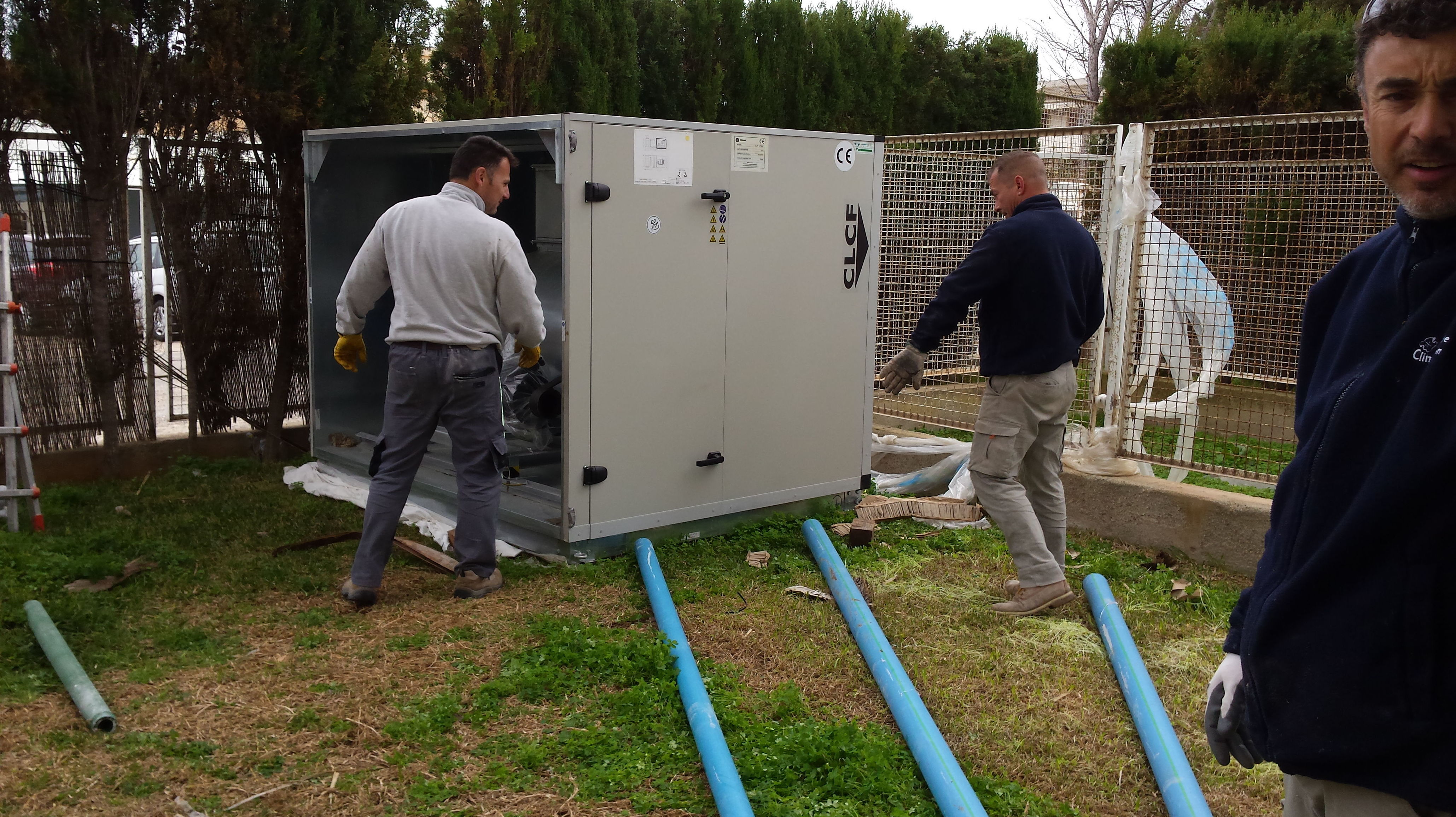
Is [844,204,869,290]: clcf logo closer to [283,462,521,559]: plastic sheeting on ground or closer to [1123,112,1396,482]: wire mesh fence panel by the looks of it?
[1123,112,1396,482]: wire mesh fence panel

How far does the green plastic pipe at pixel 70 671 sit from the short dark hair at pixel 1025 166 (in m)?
3.92

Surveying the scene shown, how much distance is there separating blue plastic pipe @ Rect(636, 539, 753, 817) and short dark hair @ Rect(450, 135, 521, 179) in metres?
1.84

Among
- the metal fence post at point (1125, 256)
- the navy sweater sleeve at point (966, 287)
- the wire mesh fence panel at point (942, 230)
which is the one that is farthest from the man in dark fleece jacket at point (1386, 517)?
the wire mesh fence panel at point (942, 230)

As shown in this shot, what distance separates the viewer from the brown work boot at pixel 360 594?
4.59m

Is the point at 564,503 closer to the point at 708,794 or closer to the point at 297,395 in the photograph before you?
the point at 708,794

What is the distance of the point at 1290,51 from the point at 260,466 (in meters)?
8.65

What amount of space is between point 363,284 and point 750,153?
1876 millimetres

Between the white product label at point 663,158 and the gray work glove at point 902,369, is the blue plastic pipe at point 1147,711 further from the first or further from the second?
the white product label at point 663,158

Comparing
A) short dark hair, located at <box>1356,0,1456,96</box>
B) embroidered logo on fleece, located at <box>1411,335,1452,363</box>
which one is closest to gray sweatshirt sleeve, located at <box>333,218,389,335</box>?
short dark hair, located at <box>1356,0,1456,96</box>

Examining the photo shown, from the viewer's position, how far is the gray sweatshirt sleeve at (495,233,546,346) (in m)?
4.67

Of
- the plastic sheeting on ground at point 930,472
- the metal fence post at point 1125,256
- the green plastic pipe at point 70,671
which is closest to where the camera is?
the green plastic pipe at point 70,671

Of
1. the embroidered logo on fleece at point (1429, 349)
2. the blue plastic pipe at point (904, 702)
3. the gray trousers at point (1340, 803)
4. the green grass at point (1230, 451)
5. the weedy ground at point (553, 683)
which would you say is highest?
the embroidered logo on fleece at point (1429, 349)

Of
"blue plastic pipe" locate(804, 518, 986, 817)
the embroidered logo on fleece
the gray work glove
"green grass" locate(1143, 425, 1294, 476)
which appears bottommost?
"blue plastic pipe" locate(804, 518, 986, 817)

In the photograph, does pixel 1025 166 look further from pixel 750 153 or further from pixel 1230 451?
pixel 1230 451
